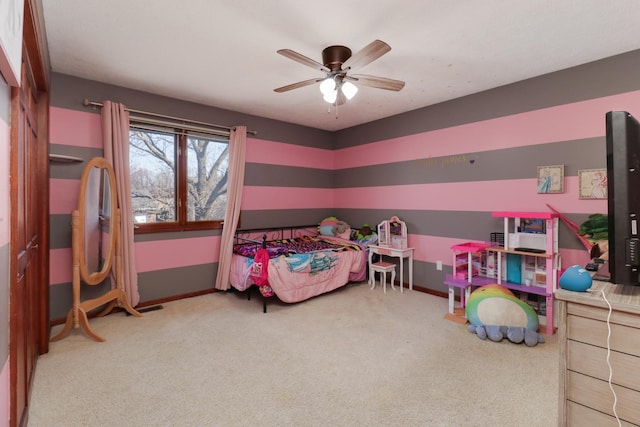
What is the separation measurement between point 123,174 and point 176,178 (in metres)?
0.65

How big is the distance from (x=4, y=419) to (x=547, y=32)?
12.6 ft

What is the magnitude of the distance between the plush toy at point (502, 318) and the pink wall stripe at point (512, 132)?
5.35 feet

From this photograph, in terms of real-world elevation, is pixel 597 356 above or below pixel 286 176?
below

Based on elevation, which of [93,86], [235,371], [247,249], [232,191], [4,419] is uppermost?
[93,86]

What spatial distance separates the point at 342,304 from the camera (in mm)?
3686

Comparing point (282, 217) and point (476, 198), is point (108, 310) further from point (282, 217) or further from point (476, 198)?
point (476, 198)

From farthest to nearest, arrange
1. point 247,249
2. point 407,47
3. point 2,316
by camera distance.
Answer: point 247,249 < point 407,47 < point 2,316

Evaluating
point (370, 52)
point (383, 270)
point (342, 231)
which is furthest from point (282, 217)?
point (370, 52)

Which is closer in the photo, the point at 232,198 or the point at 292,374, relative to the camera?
the point at 292,374

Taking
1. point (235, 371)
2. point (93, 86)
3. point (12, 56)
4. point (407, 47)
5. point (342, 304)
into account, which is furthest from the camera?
point (342, 304)

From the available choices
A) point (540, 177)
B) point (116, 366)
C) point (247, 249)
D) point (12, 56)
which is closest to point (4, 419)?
point (116, 366)

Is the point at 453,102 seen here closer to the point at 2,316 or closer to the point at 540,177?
the point at 540,177

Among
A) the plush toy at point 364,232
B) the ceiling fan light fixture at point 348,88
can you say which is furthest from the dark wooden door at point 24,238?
the plush toy at point 364,232

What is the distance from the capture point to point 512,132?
11.1ft
